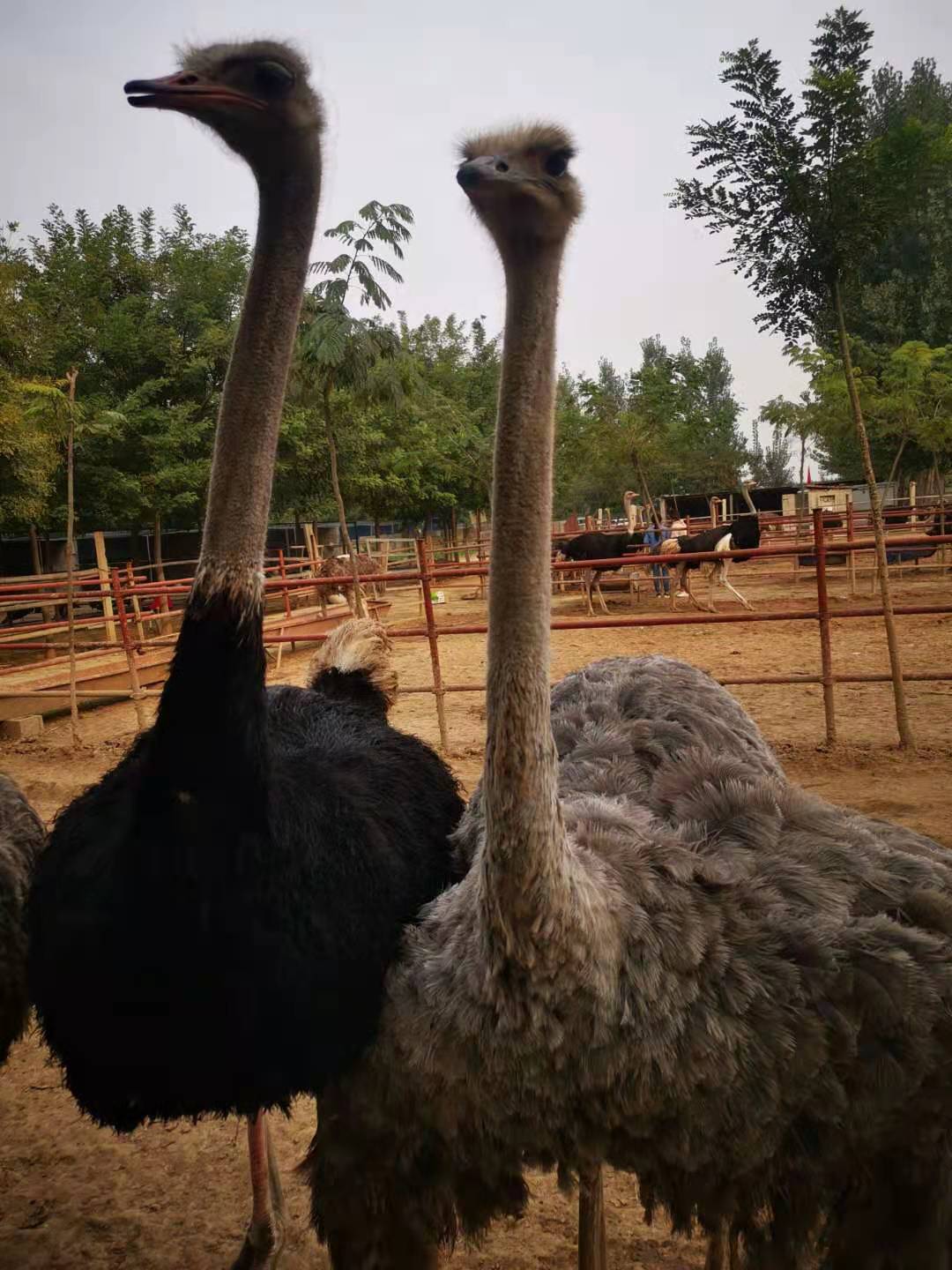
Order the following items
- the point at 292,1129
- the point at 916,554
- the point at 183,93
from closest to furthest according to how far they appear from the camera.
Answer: the point at 183,93 → the point at 292,1129 → the point at 916,554

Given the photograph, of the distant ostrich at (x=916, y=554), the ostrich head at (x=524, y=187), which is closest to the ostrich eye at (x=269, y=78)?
the ostrich head at (x=524, y=187)

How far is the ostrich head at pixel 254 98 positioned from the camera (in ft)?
5.70

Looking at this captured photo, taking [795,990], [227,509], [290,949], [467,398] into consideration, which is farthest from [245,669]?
[467,398]

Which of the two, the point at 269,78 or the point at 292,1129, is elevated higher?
the point at 269,78

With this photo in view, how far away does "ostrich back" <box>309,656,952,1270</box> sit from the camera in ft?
4.83

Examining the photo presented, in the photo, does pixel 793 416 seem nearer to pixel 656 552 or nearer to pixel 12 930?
pixel 656 552

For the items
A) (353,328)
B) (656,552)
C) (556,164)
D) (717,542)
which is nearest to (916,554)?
(717,542)

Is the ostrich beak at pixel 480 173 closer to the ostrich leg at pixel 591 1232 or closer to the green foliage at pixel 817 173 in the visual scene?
the ostrich leg at pixel 591 1232

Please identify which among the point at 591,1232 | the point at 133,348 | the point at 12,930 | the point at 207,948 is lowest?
the point at 591,1232

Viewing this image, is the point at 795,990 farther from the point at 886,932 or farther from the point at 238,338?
the point at 238,338

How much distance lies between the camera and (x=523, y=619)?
155 centimetres

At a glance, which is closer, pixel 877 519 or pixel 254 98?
pixel 254 98

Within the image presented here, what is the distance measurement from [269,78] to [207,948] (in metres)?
1.46

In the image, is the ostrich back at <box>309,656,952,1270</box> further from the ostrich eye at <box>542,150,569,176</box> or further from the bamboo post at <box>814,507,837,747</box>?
the bamboo post at <box>814,507,837,747</box>
